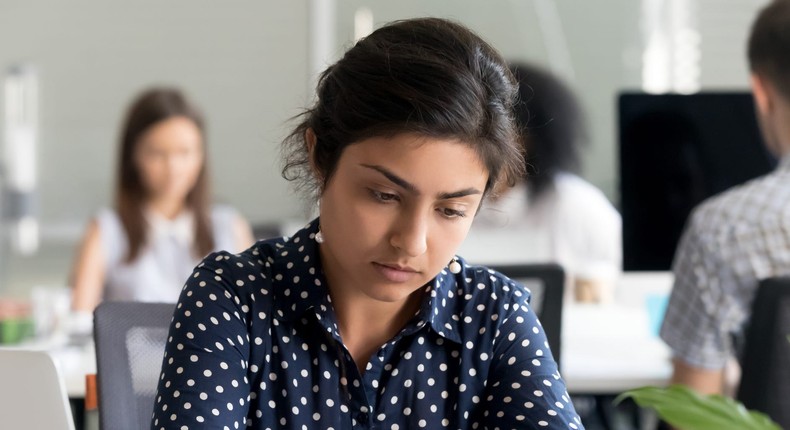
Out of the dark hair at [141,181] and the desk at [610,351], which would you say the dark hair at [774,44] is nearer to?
the desk at [610,351]

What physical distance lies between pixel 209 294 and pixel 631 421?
2.64 metres

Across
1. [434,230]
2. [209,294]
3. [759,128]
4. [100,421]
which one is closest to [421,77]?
[434,230]

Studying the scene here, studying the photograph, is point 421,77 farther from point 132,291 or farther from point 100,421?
point 132,291

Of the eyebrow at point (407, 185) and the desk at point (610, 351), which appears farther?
the desk at point (610, 351)

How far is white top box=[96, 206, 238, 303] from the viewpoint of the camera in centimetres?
331

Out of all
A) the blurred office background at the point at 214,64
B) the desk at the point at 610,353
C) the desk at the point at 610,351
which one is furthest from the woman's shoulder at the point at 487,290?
the blurred office background at the point at 214,64

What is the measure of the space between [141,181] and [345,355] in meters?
2.19

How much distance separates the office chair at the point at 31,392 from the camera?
114cm

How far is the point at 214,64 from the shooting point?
4.61 metres

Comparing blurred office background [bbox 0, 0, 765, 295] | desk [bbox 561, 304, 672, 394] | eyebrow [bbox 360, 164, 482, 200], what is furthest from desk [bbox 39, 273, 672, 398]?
blurred office background [bbox 0, 0, 765, 295]

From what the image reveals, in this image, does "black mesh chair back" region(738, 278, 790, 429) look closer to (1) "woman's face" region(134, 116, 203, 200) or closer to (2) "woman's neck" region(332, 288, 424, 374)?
(2) "woman's neck" region(332, 288, 424, 374)

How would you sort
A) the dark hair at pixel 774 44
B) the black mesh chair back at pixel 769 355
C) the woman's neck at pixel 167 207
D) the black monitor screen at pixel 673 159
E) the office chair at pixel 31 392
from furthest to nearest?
the woman's neck at pixel 167 207
the black monitor screen at pixel 673 159
the dark hair at pixel 774 44
the black mesh chair back at pixel 769 355
the office chair at pixel 31 392

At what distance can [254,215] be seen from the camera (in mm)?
4625

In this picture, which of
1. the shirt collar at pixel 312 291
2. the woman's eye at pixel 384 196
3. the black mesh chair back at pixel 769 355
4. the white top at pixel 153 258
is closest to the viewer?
the woman's eye at pixel 384 196
